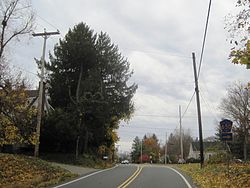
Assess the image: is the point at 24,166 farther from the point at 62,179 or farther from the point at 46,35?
the point at 46,35

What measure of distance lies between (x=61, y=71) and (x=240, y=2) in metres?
34.1

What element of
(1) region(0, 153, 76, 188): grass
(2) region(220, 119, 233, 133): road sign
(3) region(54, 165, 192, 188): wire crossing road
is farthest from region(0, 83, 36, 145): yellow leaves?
(2) region(220, 119, 233, 133): road sign

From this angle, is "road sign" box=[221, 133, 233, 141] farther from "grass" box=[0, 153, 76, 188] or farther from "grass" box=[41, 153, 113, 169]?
"grass" box=[41, 153, 113, 169]

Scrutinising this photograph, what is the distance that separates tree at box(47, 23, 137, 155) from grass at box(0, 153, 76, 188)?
13.8 meters

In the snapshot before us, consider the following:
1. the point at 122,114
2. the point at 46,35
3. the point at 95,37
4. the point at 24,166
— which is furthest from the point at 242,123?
the point at 24,166

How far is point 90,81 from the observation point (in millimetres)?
41219

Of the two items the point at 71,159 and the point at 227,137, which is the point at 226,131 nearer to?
the point at 227,137

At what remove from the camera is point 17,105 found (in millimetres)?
24172

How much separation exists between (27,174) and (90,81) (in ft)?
66.0

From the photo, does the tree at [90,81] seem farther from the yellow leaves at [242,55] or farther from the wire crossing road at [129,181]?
the yellow leaves at [242,55]

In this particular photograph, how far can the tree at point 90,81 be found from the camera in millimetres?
40906

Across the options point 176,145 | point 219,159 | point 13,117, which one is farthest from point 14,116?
point 176,145

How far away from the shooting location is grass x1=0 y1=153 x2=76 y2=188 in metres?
18.7

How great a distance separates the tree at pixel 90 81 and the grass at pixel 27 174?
13841mm
